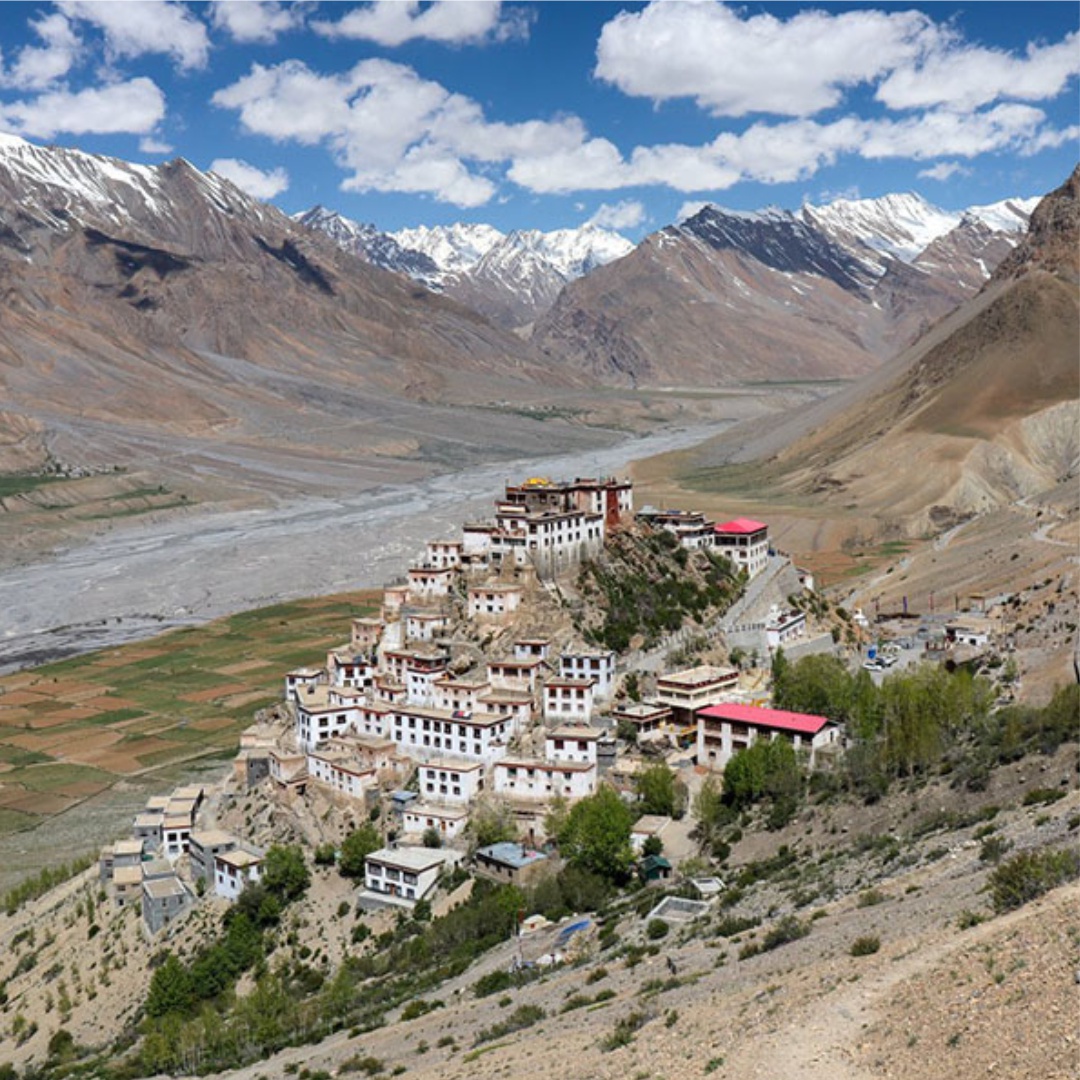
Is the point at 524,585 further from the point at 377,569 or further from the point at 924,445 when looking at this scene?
the point at 924,445

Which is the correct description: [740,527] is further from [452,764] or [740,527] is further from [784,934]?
[784,934]

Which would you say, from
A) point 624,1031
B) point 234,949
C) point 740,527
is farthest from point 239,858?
point 740,527

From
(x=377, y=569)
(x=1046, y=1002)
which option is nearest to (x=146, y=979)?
(x=1046, y=1002)

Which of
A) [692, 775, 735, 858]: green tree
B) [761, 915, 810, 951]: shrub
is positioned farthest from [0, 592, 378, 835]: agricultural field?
[761, 915, 810, 951]: shrub

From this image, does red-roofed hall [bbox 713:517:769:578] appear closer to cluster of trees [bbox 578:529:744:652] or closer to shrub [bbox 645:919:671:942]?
cluster of trees [bbox 578:529:744:652]

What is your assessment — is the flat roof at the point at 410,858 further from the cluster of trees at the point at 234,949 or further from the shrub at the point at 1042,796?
the shrub at the point at 1042,796

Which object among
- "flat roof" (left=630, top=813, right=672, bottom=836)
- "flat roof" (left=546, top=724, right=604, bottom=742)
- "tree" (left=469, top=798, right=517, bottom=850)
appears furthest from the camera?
"flat roof" (left=546, top=724, right=604, bottom=742)
